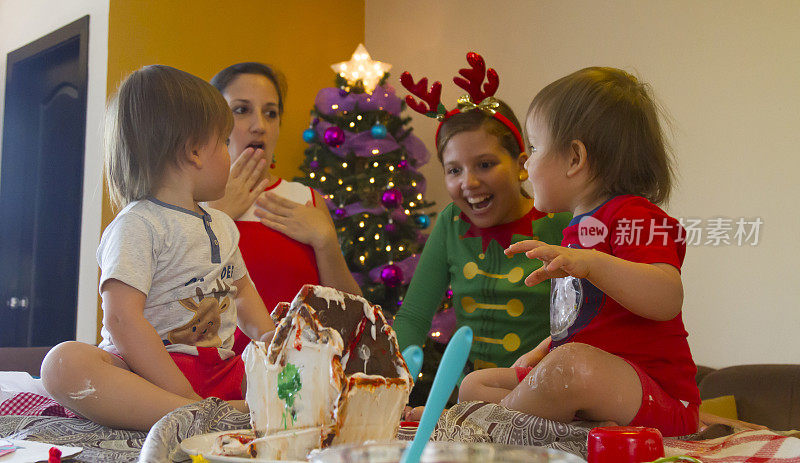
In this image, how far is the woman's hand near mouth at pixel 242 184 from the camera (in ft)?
6.57

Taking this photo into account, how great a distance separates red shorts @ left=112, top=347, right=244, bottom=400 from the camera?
124 cm

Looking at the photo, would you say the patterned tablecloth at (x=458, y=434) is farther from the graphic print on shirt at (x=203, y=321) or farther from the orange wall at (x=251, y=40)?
the orange wall at (x=251, y=40)

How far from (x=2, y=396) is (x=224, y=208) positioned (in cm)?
88

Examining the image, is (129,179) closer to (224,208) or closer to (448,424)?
(224,208)

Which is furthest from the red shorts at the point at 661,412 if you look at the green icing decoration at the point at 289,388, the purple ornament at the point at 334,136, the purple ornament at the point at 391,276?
the purple ornament at the point at 334,136

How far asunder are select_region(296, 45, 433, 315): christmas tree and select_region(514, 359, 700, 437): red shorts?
2390 mm

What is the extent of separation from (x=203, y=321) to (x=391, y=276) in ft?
7.01

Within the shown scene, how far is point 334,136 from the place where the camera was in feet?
11.9

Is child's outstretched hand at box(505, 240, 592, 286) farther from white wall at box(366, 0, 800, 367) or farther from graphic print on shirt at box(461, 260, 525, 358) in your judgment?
white wall at box(366, 0, 800, 367)

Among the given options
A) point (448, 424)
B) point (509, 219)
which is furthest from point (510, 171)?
point (448, 424)

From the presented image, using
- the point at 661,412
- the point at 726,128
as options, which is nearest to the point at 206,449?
the point at 661,412

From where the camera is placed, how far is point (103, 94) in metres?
3.20

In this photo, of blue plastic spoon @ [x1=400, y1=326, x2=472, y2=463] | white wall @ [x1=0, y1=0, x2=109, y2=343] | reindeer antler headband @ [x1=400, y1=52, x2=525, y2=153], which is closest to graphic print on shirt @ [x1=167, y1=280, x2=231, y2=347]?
reindeer antler headband @ [x1=400, y1=52, x2=525, y2=153]

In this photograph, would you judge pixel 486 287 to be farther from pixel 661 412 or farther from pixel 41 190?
pixel 41 190
